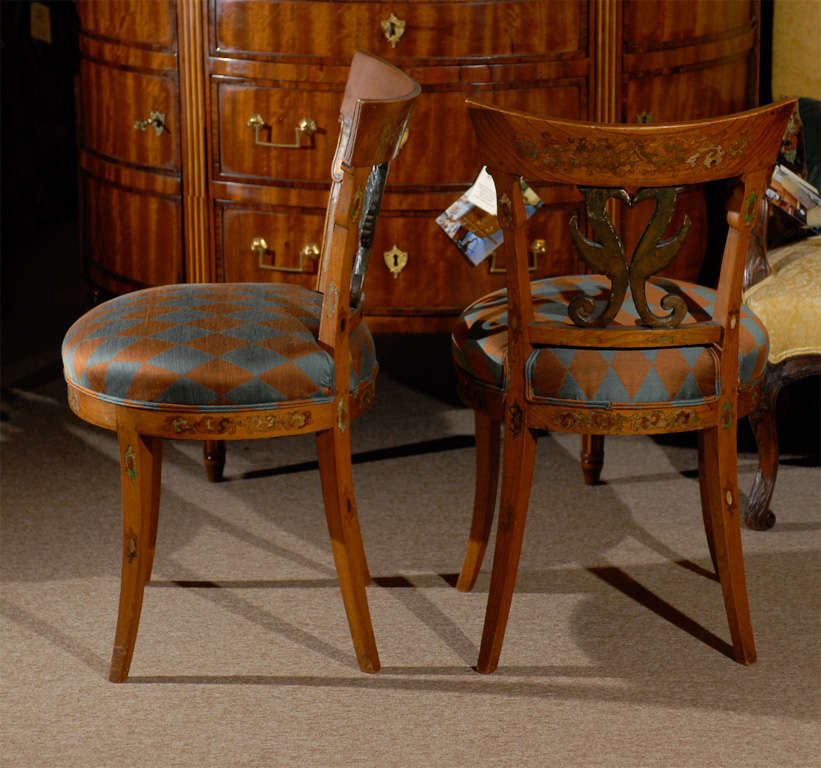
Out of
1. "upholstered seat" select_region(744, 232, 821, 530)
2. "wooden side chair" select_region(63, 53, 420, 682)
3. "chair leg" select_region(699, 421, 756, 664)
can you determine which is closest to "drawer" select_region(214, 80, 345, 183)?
"wooden side chair" select_region(63, 53, 420, 682)

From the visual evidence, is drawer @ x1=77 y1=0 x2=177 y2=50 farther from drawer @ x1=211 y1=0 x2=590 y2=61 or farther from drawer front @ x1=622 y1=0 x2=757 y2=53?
drawer front @ x1=622 y1=0 x2=757 y2=53

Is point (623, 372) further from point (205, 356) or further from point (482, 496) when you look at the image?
point (205, 356)

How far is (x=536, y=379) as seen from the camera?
233 centimetres

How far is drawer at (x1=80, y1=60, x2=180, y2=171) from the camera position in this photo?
3209 millimetres

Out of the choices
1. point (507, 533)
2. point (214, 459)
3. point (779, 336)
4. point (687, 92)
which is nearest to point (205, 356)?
point (507, 533)

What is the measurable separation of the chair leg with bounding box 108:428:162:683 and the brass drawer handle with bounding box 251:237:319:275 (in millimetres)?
846

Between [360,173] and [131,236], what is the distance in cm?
127

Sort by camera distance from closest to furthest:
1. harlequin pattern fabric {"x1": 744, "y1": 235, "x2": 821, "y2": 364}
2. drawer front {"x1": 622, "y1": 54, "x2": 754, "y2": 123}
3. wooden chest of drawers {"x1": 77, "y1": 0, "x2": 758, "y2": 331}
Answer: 1. harlequin pattern fabric {"x1": 744, "y1": 235, "x2": 821, "y2": 364}
2. wooden chest of drawers {"x1": 77, "y1": 0, "x2": 758, "y2": 331}
3. drawer front {"x1": 622, "y1": 54, "x2": 754, "y2": 123}

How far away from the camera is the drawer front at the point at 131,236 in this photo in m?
3.29

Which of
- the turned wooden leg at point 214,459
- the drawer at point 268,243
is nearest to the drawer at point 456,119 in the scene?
A: the drawer at point 268,243

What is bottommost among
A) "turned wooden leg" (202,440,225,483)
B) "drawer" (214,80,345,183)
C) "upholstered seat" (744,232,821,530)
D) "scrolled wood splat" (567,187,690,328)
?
"turned wooden leg" (202,440,225,483)

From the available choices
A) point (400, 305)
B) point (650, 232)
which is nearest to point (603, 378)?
point (650, 232)

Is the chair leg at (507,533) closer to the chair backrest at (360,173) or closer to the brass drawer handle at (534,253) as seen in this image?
the chair backrest at (360,173)

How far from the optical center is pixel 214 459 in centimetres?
332
